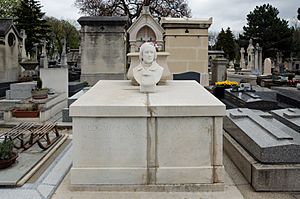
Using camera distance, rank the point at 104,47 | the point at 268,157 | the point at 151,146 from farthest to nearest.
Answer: the point at 104,47, the point at 268,157, the point at 151,146

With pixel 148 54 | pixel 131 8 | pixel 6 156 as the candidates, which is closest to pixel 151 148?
→ pixel 148 54

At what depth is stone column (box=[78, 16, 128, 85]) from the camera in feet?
46.1

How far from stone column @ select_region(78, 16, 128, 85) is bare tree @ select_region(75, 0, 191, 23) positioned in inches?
652

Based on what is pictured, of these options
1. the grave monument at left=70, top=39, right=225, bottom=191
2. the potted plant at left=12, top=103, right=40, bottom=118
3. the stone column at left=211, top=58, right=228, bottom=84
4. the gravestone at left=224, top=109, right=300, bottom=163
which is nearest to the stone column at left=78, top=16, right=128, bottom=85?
the potted plant at left=12, top=103, right=40, bottom=118

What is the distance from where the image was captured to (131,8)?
31750mm

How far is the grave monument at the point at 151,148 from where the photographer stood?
12.7 feet

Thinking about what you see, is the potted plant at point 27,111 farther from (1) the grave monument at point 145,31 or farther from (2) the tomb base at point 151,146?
(2) the tomb base at point 151,146

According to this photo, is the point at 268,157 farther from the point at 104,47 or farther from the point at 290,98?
the point at 104,47

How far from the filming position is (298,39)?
4900 centimetres

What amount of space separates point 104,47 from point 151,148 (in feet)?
35.3

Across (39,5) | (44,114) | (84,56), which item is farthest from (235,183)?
(39,5)

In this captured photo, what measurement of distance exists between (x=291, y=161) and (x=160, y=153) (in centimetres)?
175

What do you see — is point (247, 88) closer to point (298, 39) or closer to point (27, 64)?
point (27, 64)

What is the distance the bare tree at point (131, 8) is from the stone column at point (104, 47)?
1657 cm
